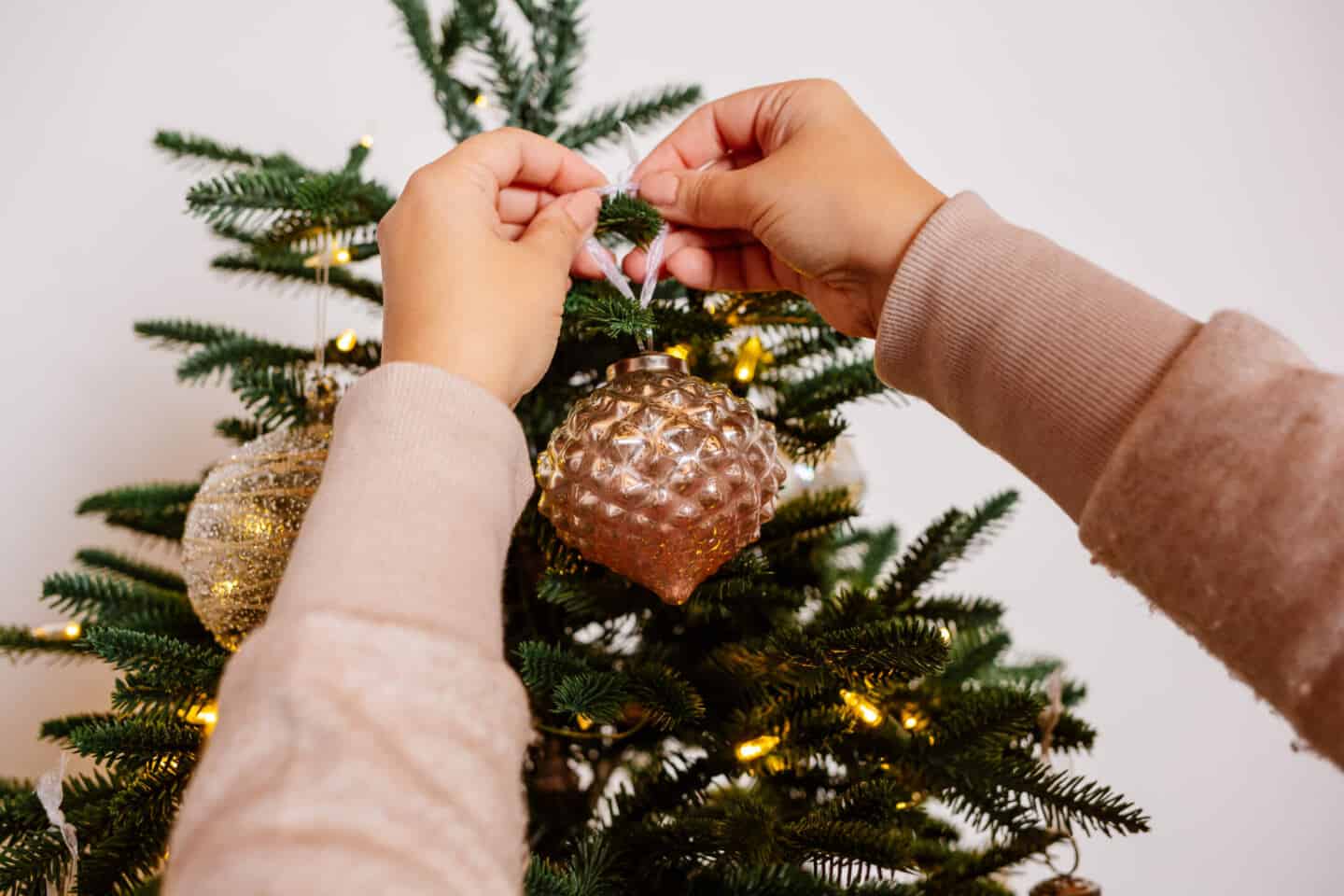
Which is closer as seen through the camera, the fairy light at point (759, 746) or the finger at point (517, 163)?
the finger at point (517, 163)

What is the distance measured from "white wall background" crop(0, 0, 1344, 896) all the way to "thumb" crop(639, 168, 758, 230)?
781 mm

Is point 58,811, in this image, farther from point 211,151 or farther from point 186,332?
point 211,151

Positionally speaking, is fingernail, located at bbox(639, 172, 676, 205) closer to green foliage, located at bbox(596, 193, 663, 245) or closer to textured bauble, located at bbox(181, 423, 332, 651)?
green foliage, located at bbox(596, 193, 663, 245)

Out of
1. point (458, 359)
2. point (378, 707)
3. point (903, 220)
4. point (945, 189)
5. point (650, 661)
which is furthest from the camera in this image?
point (945, 189)

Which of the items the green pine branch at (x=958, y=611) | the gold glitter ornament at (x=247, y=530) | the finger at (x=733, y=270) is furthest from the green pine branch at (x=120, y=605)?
the green pine branch at (x=958, y=611)

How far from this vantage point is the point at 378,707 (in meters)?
0.30

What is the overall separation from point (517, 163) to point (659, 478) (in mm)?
225

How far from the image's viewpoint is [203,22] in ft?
4.08

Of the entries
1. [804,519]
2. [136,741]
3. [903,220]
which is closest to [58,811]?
[136,741]

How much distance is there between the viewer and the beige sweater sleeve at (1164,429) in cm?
34

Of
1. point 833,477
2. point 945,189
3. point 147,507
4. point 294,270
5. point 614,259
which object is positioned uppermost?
point 945,189

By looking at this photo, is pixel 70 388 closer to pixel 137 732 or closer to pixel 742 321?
pixel 137 732

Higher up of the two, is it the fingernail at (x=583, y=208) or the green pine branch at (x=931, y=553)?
the fingernail at (x=583, y=208)

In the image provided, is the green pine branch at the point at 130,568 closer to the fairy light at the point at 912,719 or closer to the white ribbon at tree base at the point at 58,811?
the white ribbon at tree base at the point at 58,811
